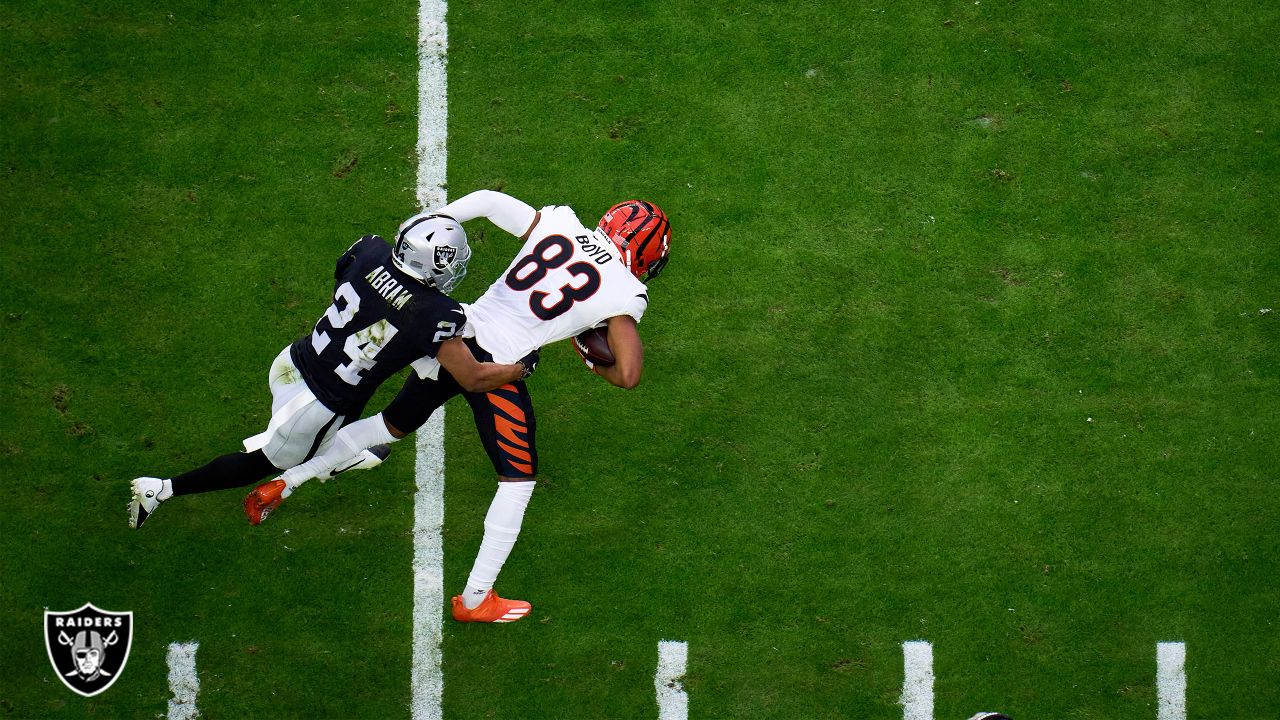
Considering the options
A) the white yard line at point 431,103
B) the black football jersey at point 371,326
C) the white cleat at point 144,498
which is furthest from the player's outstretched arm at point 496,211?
the white cleat at point 144,498

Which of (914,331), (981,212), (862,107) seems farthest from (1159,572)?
(862,107)

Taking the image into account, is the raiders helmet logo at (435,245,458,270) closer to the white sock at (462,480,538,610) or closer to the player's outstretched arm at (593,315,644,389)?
the player's outstretched arm at (593,315,644,389)

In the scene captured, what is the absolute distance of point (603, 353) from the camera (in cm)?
545

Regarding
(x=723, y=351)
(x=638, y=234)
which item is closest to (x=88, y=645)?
(x=638, y=234)

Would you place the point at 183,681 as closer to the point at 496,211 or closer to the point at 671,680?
the point at 671,680

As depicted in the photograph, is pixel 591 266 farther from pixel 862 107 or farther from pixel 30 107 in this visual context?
pixel 30 107

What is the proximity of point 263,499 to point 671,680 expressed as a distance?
7.63 feet

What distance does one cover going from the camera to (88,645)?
573cm

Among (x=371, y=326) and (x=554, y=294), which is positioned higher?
(x=554, y=294)

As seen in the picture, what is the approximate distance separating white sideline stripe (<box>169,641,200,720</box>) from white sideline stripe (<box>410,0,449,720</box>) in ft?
3.64

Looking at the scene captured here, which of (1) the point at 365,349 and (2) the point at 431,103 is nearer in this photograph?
(1) the point at 365,349

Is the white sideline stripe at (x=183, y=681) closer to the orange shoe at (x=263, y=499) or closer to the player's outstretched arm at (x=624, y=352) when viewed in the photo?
the orange shoe at (x=263, y=499)

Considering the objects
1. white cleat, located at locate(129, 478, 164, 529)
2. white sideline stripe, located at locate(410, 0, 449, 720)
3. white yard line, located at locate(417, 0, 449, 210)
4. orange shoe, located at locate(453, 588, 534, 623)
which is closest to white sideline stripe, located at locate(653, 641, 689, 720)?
orange shoe, located at locate(453, 588, 534, 623)

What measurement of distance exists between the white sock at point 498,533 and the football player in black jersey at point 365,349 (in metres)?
0.54
